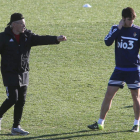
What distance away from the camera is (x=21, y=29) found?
6.54 metres

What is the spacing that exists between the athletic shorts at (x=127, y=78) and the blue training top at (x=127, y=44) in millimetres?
81

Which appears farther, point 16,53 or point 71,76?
point 71,76

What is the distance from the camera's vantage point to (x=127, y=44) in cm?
688

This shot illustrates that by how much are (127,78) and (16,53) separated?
6.07 feet

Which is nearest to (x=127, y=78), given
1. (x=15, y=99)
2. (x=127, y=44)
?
(x=127, y=44)

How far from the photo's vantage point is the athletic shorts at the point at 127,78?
6957 mm

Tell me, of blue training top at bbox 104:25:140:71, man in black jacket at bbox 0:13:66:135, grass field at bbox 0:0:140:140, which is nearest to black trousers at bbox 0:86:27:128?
man in black jacket at bbox 0:13:66:135

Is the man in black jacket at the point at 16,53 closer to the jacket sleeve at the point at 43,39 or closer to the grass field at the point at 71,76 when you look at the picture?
the jacket sleeve at the point at 43,39

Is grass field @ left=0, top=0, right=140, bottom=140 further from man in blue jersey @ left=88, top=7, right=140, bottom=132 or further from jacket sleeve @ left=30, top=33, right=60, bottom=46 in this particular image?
jacket sleeve @ left=30, top=33, right=60, bottom=46

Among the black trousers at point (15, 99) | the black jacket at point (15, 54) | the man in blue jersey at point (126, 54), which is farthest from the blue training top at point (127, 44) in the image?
the black trousers at point (15, 99)

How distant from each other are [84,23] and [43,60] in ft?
15.9

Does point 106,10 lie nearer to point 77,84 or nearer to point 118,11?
point 118,11

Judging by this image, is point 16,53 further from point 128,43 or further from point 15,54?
point 128,43

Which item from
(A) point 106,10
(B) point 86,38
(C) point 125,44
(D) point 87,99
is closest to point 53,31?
(B) point 86,38
